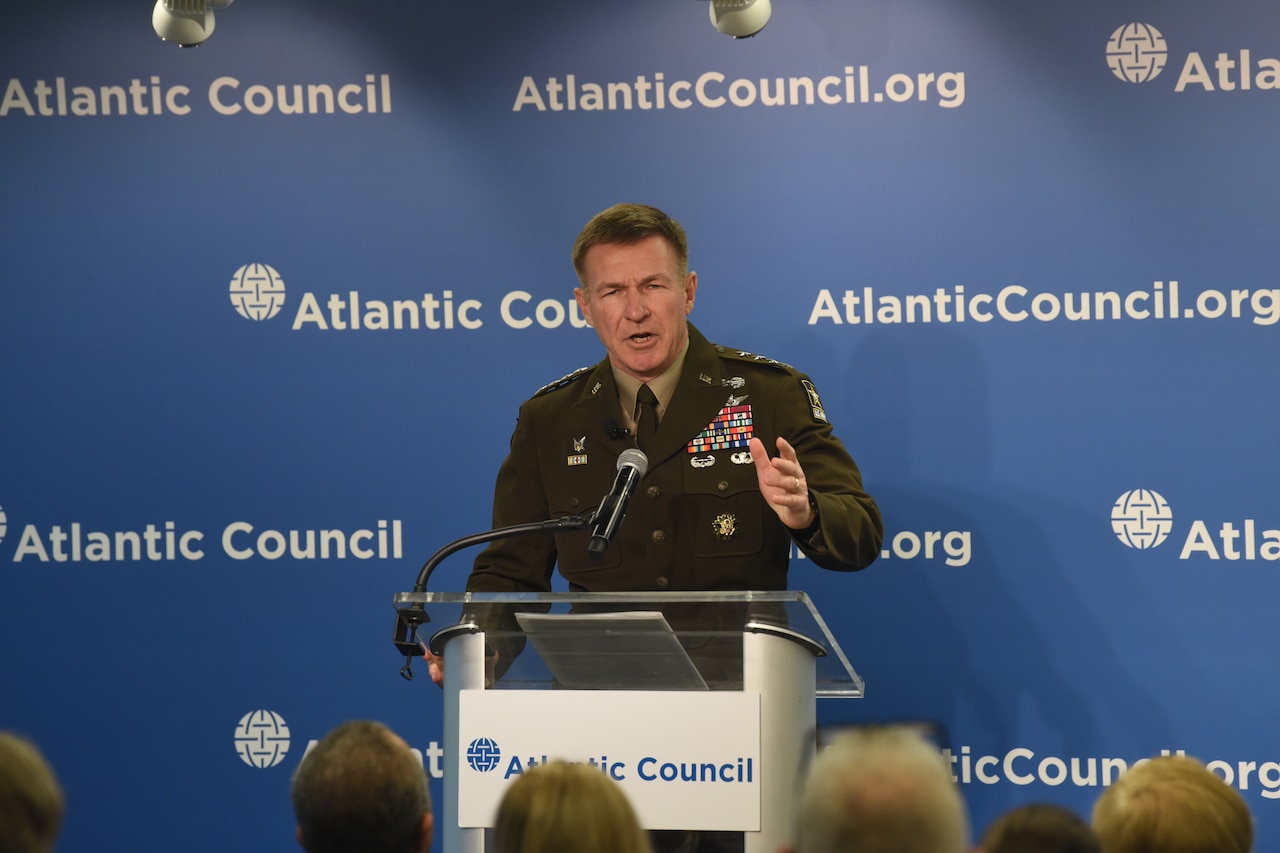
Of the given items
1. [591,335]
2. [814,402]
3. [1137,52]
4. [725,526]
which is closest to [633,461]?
[725,526]

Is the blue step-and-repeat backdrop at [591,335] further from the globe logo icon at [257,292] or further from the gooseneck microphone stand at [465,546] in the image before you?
the gooseneck microphone stand at [465,546]

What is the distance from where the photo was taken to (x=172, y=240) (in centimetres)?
439

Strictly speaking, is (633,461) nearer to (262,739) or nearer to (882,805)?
(882,805)

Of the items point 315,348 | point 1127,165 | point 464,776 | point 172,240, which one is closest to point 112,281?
point 172,240

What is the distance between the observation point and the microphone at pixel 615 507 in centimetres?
242

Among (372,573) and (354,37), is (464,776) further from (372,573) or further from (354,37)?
(354,37)

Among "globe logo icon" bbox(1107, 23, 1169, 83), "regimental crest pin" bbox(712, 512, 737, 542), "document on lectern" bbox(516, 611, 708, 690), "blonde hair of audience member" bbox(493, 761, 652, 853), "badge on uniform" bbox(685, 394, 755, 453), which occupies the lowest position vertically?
"blonde hair of audience member" bbox(493, 761, 652, 853)

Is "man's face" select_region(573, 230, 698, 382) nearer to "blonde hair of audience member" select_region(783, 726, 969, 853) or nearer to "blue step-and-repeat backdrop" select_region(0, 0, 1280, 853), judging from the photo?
"blue step-and-repeat backdrop" select_region(0, 0, 1280, 853)

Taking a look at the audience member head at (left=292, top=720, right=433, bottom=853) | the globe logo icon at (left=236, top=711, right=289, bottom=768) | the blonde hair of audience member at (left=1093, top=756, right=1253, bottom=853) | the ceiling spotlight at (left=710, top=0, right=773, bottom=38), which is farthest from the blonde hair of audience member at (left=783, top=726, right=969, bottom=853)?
the globe logo icon at (left=236, top=711, right=289, bottom=768)

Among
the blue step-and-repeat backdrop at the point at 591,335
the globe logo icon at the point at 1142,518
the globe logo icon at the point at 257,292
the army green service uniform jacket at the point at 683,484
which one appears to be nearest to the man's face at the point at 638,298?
the army green service uniform jacket at the point at 683,484

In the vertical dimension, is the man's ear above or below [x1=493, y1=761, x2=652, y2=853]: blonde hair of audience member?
below

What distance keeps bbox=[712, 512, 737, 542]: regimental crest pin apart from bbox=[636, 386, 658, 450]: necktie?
0.89 feet

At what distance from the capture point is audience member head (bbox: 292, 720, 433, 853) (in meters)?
1.95

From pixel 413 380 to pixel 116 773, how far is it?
147 centimetres
